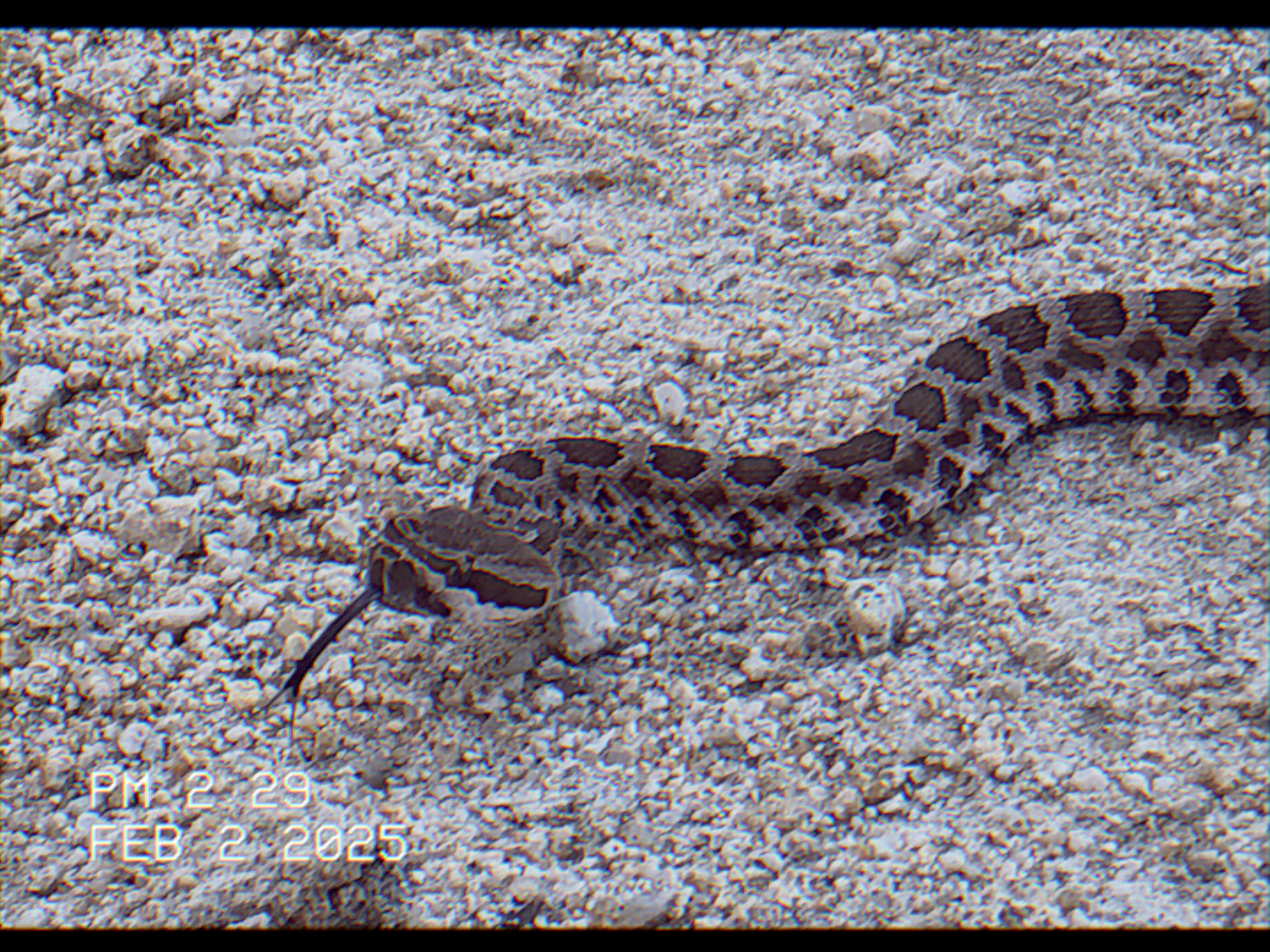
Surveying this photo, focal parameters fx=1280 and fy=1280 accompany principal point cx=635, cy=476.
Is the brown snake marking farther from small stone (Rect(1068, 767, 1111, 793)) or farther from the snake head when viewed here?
small stone (Rect(1068, 767, 1111, 793))

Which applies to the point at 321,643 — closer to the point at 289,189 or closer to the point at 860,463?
the point at 860,463

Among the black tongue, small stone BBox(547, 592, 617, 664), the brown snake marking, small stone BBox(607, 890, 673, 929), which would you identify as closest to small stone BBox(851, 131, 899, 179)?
the brown snake marking

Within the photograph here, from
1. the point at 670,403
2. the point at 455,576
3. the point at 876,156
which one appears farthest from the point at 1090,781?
the point at 876,156

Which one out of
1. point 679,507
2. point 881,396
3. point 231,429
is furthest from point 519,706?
point 881,396

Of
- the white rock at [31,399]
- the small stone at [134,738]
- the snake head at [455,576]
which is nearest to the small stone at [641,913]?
the snake head at [455,576]

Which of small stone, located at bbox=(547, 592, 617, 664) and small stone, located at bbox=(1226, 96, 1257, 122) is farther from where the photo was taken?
small stone, located at bbox=(1226, 96, 1257, 122)
